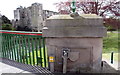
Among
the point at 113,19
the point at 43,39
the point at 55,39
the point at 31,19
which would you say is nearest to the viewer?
the point at 55,39

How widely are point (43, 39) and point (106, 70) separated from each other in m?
2.23

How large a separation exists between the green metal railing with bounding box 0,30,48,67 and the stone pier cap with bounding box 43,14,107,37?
658mm

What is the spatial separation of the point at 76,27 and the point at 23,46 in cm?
217

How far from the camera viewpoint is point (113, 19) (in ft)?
27.5

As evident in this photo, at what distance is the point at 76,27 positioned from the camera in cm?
283

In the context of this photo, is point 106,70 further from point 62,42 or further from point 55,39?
point 55,39

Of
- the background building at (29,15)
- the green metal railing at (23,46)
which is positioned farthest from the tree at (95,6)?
the background building at (29,15)

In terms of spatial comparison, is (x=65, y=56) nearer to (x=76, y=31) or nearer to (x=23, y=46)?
(x=76, y=31)

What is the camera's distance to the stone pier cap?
2.80 meters

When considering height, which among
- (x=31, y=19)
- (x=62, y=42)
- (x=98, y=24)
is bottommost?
(x=62, y=42)

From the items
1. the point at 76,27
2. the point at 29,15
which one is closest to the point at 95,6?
the point at 76,27

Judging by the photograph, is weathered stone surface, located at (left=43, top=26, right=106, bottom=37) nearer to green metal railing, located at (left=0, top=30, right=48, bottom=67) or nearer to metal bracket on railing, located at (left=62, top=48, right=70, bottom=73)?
metal bracket on railing, located at (left=62, top=48, right=70, bottom=73)

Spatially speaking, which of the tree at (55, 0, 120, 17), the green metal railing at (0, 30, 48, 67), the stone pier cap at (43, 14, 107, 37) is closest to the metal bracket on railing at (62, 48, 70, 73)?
the stone pier cap at (43, 14, 107, 37)

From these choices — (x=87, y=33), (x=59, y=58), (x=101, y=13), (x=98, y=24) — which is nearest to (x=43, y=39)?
(x=59, y=58)
